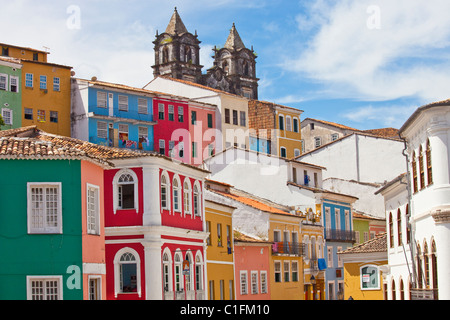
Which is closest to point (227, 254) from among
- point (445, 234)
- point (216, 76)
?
point (445, 234)

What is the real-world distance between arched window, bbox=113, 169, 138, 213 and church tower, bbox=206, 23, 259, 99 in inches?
3883

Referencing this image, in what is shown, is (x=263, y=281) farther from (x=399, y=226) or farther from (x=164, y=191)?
(x=164, y=191)

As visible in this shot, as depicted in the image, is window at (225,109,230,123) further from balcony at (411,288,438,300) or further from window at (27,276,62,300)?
window at (27,276,62,300)

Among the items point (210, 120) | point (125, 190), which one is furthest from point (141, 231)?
point (210, 120)

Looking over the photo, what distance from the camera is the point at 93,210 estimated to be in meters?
33.4

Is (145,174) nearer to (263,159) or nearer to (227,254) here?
(227,254)

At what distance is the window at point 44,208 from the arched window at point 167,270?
32.3 ft

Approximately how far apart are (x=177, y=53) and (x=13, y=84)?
216 feet

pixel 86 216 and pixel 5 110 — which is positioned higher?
pixel 5 110

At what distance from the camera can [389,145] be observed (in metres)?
77.1

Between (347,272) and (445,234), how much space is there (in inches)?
934
